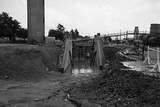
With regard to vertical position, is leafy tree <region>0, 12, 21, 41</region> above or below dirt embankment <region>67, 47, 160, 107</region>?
above

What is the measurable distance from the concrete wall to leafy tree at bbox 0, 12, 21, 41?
983 cm

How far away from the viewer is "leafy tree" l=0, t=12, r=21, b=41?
40.8 m

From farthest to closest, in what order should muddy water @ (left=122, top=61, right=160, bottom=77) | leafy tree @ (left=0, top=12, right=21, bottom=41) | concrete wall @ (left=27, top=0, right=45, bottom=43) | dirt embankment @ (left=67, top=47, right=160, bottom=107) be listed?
1. leafy tree @ (left=0, top=12, right=21, bottom=41)
2. concrete wall @ (left=27, top=0, right=45, bottom=43)
3. muddy water @ (left=122, top=61, right=160, bottom=77)
4. dirt embankment @ (left=67, top=47, right=160, bottom=107)

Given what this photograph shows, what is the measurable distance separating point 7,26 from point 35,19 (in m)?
11.9

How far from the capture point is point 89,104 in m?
6.46

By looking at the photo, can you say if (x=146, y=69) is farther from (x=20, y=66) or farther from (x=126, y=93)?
(x=20, y=66)

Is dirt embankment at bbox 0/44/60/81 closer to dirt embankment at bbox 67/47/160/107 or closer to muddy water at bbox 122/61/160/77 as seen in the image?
dirt embankment at bbox 67/47/160/107

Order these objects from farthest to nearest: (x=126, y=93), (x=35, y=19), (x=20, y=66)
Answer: (x=35, y=19), (x=20, y=66), (x=126, y=93)

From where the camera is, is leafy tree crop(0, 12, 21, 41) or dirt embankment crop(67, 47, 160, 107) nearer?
dirt embankment crop(67, 47, 160, 107)

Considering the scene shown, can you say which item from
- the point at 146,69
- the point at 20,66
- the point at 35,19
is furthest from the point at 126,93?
the point at 35,19

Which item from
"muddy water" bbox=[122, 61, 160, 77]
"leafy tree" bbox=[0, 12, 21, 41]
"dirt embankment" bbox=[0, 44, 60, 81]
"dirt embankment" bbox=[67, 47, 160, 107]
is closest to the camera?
"dirt embankment" bbox=[67, 47, 160, 107]

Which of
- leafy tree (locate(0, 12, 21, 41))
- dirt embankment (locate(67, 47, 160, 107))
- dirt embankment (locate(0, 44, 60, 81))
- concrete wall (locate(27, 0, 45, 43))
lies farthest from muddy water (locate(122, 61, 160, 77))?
leafy tree (locate(0, 12, 21, 41))

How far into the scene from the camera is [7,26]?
42.0 meters

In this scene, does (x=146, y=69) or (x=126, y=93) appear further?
(x=146, y=69)
